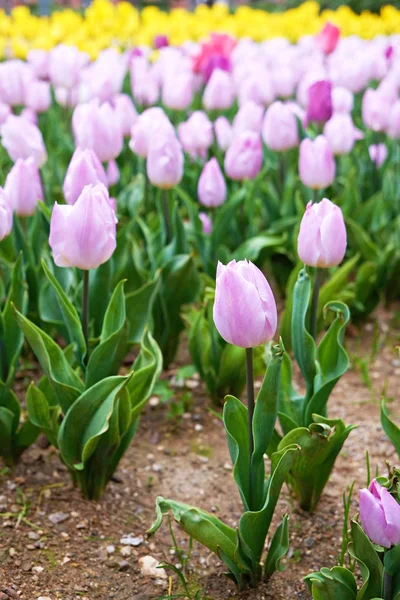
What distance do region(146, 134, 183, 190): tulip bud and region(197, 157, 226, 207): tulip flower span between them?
314 millimetres

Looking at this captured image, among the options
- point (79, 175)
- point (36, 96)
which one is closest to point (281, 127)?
point (79, 175)

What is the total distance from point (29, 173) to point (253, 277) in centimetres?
113

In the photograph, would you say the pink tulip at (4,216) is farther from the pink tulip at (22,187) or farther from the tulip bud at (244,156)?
the tulip bud at (244,156)

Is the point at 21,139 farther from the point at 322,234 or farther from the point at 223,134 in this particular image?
the point at 322,234

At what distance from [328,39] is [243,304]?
152 inches

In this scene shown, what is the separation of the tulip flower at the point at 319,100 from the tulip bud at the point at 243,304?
179cm

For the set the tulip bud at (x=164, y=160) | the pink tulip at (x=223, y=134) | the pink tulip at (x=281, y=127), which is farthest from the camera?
the pink tulip at (x=223, y=134)

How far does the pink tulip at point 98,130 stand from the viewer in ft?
8.46

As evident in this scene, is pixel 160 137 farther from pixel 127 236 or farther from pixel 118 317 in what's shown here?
pixel 118 317

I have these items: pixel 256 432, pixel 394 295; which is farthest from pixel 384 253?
pixel 256 432

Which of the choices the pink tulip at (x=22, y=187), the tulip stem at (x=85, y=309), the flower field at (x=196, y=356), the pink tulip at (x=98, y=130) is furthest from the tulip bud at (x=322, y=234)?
the pink tulip at (x=98, y=130)

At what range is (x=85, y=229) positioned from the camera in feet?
5.83

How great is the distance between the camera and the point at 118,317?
6.82 feet

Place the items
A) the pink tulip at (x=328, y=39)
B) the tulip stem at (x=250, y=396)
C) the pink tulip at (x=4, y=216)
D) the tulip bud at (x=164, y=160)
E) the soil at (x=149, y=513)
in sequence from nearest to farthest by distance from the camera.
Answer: the tulip stem at (x=250, y=396) < the soil at (x=149, y=513) < the pink tulip at (x=4, y=216) < the tulip bud at (x=164, y=160) < the pink tulip at (x=328, y=39)
